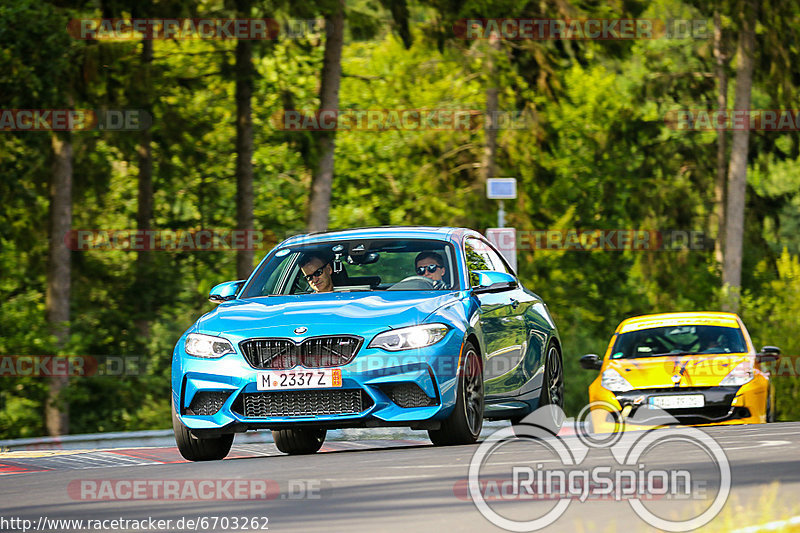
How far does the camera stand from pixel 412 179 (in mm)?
44438

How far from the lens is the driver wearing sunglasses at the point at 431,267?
12.1 meters

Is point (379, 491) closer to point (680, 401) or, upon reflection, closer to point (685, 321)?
point (680, 401)

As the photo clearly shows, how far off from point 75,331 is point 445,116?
14569 millimetres

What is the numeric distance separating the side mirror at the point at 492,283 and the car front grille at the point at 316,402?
1.63 metres

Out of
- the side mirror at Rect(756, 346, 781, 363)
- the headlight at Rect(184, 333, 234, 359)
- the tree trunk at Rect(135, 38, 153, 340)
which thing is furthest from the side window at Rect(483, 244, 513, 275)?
the tree trunk at Rect(135, 38, 153, 340)

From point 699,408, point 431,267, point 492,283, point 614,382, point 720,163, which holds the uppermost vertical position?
point 431,267

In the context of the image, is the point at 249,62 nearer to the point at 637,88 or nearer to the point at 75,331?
the point at 75,331

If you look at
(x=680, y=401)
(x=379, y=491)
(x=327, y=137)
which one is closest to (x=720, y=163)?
(x=327, y=137)

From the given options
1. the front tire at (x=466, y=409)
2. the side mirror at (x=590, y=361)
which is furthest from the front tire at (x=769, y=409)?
the front tire at (x=466, y=409)

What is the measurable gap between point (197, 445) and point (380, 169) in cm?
3705

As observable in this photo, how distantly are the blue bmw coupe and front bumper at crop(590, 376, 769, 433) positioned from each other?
3838 millimetres

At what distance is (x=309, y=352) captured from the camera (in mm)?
10711

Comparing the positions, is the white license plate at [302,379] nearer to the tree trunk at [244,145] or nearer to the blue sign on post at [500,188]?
the blue sign on post at [500,188]

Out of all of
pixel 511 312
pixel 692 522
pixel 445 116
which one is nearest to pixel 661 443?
pixel 511 312
